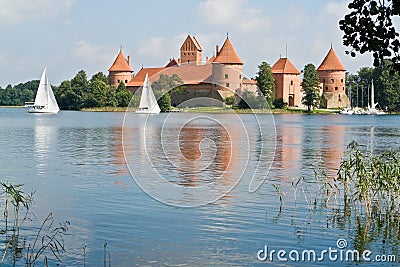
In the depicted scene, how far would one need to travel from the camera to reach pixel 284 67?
8438 centimetres

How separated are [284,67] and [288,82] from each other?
6.89 feet

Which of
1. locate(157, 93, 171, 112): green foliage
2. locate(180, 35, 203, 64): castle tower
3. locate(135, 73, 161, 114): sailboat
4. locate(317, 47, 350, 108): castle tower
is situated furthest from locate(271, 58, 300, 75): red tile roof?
locate(157, 93, 171, 112): green foliage

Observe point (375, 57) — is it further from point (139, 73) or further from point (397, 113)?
point (139, 73)

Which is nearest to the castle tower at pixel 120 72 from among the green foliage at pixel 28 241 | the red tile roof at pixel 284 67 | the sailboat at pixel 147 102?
the red tile roof at pixel 284 67

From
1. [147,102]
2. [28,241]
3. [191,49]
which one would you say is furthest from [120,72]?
[28,241]

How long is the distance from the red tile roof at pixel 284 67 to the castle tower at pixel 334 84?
24.0 ft

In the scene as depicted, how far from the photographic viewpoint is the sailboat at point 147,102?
171 feet

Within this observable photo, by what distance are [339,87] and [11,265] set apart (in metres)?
86.0

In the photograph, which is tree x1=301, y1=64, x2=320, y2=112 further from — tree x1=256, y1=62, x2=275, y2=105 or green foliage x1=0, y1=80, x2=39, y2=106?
green foliage x1=0, y1=80, x2=39, y2=106

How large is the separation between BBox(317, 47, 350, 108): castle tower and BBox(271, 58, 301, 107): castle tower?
6.32m

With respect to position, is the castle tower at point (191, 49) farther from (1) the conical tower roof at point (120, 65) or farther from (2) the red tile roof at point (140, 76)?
(1) the conical tower roof at point (120, 65)

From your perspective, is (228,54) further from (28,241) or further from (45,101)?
(28,241)

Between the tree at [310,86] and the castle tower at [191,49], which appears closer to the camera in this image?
the tree at [310,86]

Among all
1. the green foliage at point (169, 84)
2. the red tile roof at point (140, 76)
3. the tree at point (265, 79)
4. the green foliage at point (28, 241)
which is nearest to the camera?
the green foliage at point (28, 241)
